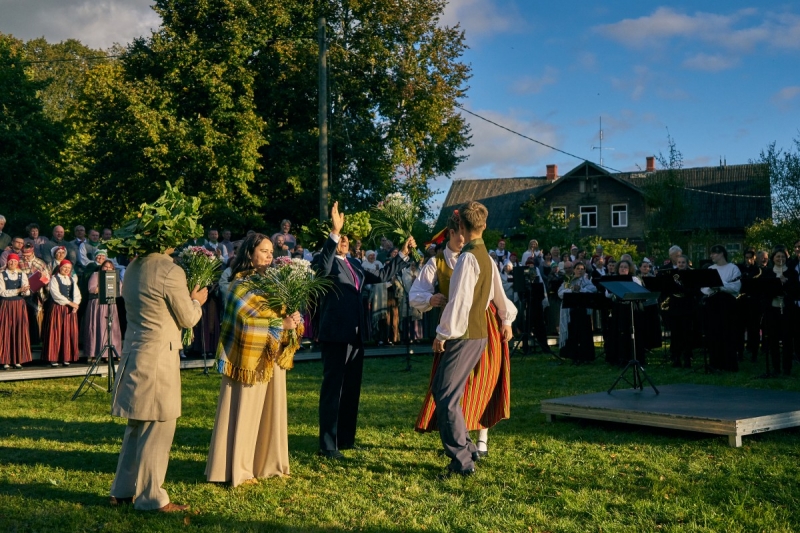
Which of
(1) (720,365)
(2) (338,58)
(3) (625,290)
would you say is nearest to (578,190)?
(2) (338,58)

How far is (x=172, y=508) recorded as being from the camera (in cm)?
609

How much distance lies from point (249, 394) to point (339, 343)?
4.06 feet

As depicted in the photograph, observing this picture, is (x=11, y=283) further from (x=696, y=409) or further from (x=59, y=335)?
(x=696, y=409)

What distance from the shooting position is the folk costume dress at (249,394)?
22.3 ft

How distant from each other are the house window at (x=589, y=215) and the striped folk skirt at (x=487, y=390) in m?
47.5

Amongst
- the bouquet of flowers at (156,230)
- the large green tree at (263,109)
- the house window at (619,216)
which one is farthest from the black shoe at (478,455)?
the house window at (619,216)

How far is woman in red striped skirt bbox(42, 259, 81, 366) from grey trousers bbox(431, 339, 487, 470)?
10461 millimetres

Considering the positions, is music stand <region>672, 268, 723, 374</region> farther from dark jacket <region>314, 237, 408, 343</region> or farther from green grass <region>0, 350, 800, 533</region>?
dark jacket <region>314, 237, 408, 343</region>

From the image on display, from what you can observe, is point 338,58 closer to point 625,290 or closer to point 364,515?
point 625,290

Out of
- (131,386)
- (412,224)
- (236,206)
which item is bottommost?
(131,386)

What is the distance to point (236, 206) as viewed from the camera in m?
30.9

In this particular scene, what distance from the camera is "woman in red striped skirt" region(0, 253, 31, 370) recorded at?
48.1 ft

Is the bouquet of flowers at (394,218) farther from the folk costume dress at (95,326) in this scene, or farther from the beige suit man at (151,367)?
the folk costume dress at (95,326)

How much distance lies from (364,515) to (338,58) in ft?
90.7
